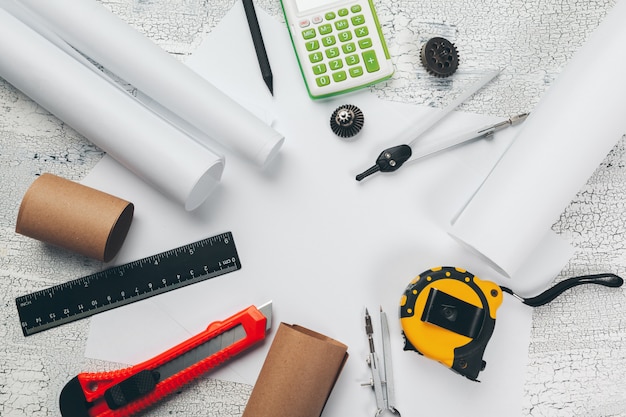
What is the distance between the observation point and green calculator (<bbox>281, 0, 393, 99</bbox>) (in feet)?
2.50

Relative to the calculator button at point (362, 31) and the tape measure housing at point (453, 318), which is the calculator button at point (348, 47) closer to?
the calculator button at point (362, 31)

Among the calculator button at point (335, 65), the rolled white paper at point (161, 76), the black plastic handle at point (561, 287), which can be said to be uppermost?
the calculator button at point (335, 65)

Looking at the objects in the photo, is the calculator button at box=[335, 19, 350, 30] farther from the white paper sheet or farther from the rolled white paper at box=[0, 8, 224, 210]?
the rolled white paper at box=[0, 8, 224, 210]

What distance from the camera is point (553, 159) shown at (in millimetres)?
670

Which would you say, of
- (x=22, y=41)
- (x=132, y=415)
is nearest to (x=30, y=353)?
(x=132, y=415)

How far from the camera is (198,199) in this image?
0.76 metres

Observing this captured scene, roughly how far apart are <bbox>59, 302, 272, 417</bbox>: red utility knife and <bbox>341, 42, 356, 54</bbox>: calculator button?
1.13 ft

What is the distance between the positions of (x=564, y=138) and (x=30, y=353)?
691mm

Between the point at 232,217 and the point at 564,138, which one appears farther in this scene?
the point at 232,217

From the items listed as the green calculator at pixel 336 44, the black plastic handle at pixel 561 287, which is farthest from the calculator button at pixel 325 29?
the black plastic handle at pixel 561 287

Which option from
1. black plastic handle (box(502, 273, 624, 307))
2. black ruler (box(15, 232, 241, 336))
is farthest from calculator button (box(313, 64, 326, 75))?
black plastic handle (box(502, 273, 624, 307))

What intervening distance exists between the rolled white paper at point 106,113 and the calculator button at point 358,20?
0.81 ft

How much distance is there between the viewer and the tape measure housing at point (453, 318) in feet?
2.35

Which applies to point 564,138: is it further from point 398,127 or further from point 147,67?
point 147,67
